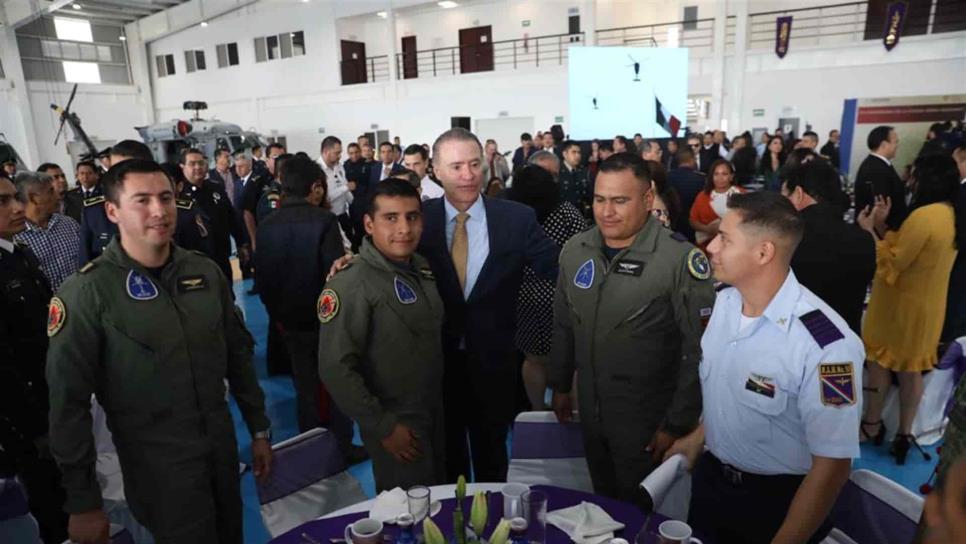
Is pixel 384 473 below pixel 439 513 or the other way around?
below

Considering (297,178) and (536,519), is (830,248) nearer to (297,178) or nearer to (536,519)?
(536,519)

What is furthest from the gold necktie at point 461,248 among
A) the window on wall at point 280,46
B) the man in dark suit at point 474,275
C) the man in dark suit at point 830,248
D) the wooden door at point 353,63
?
the window on wall at point 280,46

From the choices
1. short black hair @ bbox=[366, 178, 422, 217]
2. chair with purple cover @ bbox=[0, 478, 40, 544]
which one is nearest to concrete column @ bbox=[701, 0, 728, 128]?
short black hair @ bbox=[366, 178, 422, 217]

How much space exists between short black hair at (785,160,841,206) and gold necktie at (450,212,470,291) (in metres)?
1.61

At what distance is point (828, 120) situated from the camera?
496 inches

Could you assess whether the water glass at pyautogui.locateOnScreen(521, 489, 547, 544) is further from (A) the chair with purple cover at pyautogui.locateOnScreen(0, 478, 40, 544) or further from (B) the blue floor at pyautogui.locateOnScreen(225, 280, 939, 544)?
(B) the blue floor at pyautogui.locateOnScreen(225, 280, 939, 544)

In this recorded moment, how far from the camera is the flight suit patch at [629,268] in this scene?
2.18m

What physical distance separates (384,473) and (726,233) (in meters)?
1.54

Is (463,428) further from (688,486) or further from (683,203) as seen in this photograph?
(683,203)

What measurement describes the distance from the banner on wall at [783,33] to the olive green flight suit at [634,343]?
41.5ft

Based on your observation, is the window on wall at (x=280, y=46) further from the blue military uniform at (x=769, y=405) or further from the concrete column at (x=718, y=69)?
the blue military uniform at (x=769, y=405)

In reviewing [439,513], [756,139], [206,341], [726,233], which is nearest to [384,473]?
[439,513]

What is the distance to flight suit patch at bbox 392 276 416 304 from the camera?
2221 mm

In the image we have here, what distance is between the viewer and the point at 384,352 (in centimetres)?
222
